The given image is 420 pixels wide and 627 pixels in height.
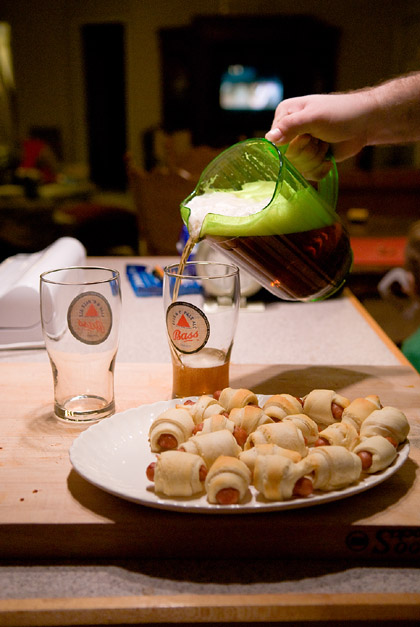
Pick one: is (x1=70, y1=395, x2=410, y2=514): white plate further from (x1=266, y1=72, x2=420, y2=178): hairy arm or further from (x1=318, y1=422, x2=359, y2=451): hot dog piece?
(x1=266, y1=72, x2=420, y2=178): hairy arm

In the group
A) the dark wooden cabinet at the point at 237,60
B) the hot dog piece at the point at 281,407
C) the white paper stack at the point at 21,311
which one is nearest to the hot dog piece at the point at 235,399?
the hot dog piece at the point at 281,407

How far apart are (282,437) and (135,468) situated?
18 cm

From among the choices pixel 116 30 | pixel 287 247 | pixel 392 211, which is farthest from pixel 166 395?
pixel 116 30

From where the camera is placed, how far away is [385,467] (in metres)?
0.73

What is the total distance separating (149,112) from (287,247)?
26.0ft

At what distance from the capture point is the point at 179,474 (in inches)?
26.3

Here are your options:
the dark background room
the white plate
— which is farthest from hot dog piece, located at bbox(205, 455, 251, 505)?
the dark background room

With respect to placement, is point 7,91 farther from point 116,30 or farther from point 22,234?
point 22,234

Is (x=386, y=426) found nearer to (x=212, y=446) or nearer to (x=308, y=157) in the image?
(x=212, y=446)

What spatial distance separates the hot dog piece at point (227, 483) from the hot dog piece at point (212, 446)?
33 mm

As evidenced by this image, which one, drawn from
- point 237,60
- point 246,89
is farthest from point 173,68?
point 246,89

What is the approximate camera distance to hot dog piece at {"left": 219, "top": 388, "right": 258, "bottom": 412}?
0.86 m

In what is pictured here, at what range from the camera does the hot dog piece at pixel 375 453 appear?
72 cm

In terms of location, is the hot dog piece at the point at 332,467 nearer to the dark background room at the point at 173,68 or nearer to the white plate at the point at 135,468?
the white plate at the point at 135,468
